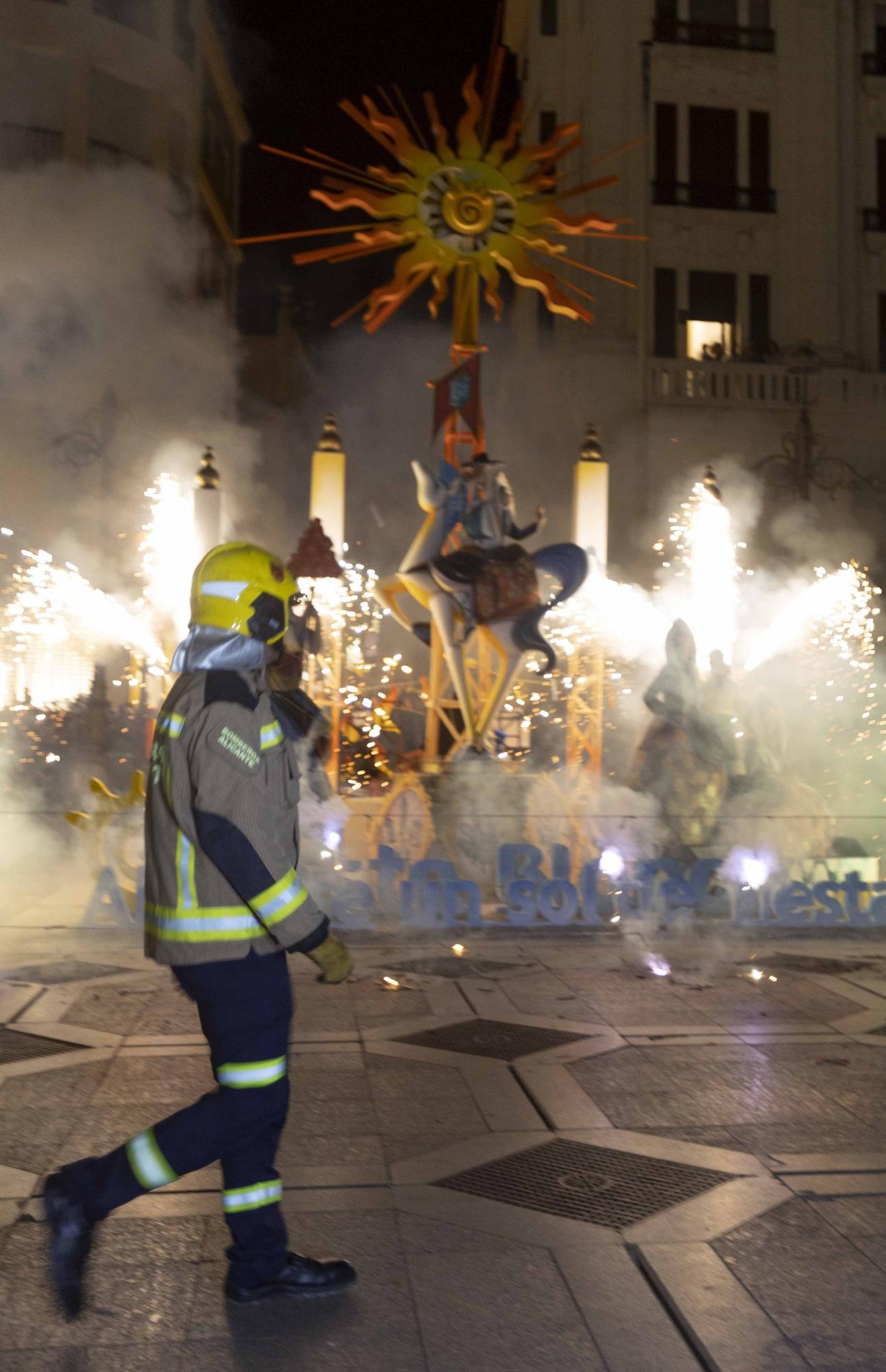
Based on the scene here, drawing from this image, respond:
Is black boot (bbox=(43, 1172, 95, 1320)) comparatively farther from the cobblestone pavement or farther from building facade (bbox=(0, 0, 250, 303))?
building facade (bbox=(0, 0, 250, 303))

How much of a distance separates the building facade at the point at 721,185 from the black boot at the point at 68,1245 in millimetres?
17698

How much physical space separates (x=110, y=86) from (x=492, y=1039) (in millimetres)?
18461

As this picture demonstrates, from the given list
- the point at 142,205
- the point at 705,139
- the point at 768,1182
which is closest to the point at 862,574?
the point at 705,139

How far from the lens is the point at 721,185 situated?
2097cm

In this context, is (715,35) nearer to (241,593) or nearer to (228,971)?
(241,593)

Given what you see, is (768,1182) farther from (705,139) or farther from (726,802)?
(705,139)

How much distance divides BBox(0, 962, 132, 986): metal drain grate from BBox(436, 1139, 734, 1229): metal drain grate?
3862 millimetres

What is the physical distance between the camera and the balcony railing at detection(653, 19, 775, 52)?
20.8 m

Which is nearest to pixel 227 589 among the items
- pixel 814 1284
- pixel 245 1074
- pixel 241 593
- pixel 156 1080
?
pixel 241 593

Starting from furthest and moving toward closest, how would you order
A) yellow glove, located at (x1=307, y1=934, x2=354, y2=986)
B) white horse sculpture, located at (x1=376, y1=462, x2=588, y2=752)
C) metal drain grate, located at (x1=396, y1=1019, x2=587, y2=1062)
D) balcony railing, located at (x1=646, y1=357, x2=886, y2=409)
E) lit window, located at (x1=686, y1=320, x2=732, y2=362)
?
1. lit window, located at (x1=686, y1=320, x2=732, y2=362)
2. balcony railing, located at (x1=646, y1=357, x2=886, y2=409)
3. white horse sculpture, located at (x1=376, y1=462, x2=588, y2=752)
4. metal drain grate, located at (x1=396, y1=1019, x2=587, y2=1062)
5. yellow glove, located at (x1=307, y1=934, x2=354, y2=986)

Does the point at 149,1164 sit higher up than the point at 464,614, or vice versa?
the point at 464,614

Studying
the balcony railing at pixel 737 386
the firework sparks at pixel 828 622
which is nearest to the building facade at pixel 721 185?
the balcony railing at pixel 737 386

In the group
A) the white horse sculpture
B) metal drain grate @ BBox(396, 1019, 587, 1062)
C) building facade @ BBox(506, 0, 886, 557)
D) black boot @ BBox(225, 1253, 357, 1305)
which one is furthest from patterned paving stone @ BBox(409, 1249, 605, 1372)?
building facade @ BBox(506, 0, 886, 557)

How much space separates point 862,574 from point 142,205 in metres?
12.0
